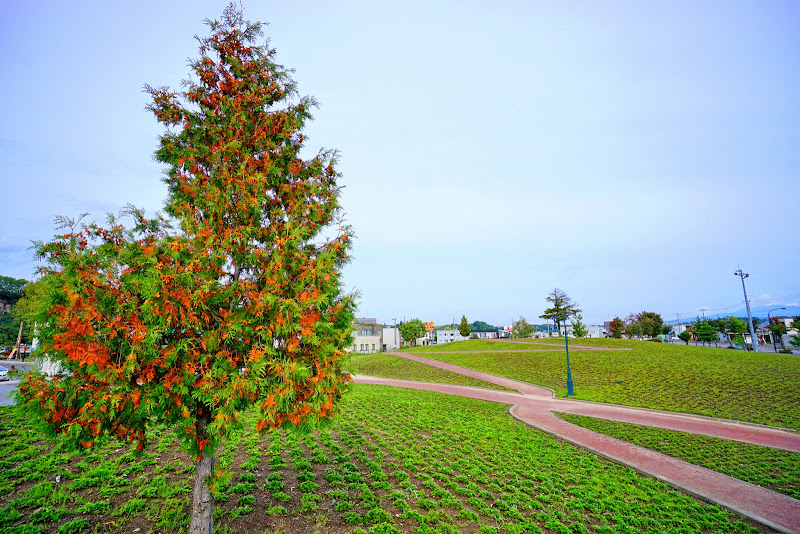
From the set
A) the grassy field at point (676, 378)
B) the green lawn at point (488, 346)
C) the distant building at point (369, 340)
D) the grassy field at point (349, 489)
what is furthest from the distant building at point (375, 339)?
the grassy field at point (349, 489)

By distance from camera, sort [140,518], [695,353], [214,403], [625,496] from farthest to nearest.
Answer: [695,353] → [625,496] → [140,518] → [214,403]

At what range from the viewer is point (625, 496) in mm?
7895

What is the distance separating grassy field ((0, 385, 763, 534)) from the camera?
19.8 feet

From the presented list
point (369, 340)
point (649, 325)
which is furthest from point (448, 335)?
point (649, 325)

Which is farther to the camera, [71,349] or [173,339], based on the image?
[173,339]

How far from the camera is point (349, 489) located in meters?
7.39

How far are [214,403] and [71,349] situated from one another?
1710 millimetres

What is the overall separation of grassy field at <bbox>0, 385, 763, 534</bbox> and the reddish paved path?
76 cm

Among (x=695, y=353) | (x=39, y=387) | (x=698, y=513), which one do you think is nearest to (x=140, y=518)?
(x=39, y=387)

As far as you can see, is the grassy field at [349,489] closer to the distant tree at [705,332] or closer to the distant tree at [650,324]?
the distant tree at [705,332]

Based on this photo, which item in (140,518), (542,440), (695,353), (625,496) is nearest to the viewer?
(140,518)

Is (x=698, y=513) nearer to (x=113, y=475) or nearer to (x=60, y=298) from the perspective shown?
(x=60, y=298)

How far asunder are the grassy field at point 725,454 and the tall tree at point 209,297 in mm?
11779

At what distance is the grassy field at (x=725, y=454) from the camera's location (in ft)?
29.7
